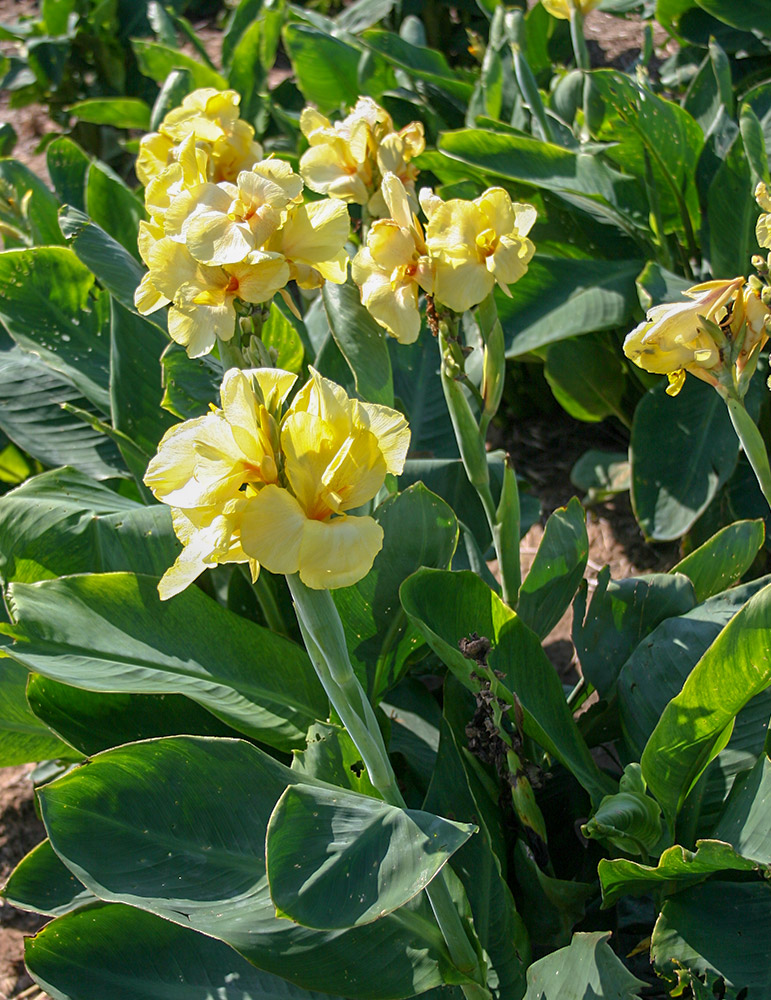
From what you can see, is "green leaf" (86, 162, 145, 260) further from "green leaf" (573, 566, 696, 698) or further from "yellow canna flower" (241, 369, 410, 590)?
"yellow canna flower" (241, 369, 410, 590)

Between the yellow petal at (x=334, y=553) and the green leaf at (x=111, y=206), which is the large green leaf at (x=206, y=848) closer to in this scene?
the yellow petal at (x=334, y=553)

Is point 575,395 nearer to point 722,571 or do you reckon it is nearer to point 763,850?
point 722,571

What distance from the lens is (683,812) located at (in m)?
1.15

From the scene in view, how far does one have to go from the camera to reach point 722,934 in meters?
1.02

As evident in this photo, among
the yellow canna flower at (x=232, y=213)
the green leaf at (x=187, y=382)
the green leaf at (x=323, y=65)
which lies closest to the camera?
the yellow canna flower at (x=232, y=213)

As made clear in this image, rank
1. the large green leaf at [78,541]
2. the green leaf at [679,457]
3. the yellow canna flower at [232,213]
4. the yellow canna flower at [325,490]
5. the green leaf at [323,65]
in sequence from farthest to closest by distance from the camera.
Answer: the green leaf at [323,65] → the green leaf at [679,457] → the large green leaf at [78,541] → the yellow canna flower at [232,213] → the yellow canna flower at [325,490]

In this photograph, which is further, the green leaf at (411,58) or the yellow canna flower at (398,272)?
Answer: the green leaf at (411,58)

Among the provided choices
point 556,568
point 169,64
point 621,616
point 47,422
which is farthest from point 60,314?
point 169,64

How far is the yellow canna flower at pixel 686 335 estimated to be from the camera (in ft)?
3.05

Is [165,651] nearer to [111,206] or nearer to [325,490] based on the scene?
[325,490]

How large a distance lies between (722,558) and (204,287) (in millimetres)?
789

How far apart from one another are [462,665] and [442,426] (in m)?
0.75

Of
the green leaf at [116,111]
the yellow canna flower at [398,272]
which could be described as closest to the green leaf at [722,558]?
the yellow canna flower at [398,272]

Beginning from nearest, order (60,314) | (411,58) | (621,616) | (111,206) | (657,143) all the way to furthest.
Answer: (621,616) → (60,314) → (657,143) → (111,206) → (411,58)
